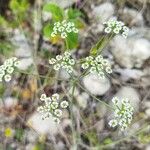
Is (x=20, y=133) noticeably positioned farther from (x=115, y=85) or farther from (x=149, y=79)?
(x=149, y=79)

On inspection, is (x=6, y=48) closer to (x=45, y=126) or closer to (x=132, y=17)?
(x=45, y=126)

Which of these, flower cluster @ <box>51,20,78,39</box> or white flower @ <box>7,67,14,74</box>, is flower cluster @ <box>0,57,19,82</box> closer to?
white flower @ <box>7,67,14,74</box>

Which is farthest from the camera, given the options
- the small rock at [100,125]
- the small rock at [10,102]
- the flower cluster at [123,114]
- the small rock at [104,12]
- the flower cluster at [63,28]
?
the small rock at [104,12]

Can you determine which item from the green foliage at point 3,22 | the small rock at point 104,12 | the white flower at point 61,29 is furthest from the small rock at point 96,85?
the white flower at point 61,29

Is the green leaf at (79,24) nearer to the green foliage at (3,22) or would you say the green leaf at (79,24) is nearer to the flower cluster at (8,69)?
the green foliage at (3,22)

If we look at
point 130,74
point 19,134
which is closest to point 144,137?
point 130,74

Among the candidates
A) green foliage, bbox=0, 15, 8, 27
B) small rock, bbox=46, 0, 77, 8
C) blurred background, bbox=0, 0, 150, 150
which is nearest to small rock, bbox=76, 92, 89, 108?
blurred background, bbox=0, 0, 150, 150

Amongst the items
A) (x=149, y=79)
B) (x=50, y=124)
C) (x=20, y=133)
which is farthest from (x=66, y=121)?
(x=149, y=79)

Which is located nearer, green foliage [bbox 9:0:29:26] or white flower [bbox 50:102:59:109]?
white flower [bbox 50:102:59:109]
